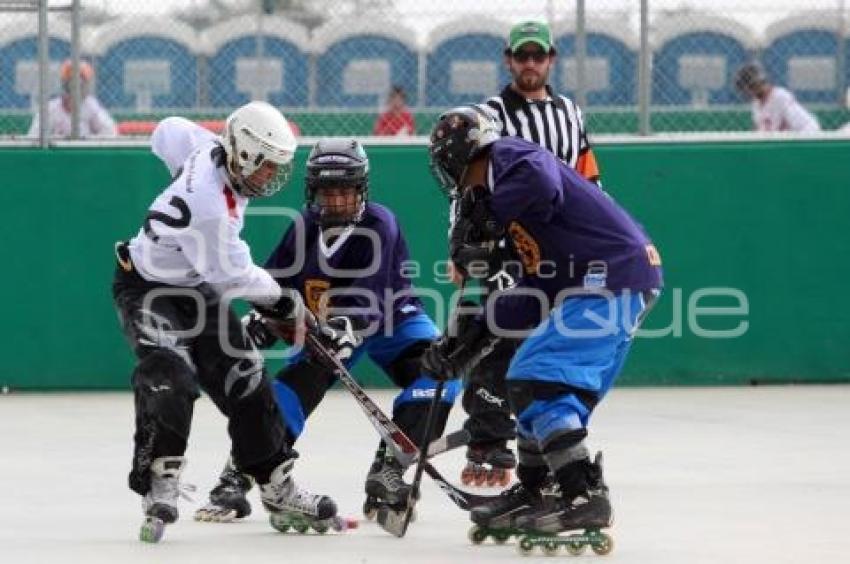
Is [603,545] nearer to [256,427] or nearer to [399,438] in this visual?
[399,438]

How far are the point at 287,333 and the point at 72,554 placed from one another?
4.53ft

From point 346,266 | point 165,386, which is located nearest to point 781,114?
point 346,266

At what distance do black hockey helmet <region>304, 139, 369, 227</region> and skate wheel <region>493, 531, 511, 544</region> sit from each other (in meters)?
1.57

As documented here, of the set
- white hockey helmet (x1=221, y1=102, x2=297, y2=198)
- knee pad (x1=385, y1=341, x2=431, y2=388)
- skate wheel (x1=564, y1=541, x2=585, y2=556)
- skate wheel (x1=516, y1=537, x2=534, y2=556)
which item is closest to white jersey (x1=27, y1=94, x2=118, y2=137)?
knee pad (x1=385, y1=341, x2=431, y2=388)

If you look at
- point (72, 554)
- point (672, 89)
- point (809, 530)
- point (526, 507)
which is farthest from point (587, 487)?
point (672, 89)

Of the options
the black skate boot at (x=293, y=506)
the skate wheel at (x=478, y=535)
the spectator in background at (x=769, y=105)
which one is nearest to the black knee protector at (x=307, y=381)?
the black skate boot at (x=293, y=506)

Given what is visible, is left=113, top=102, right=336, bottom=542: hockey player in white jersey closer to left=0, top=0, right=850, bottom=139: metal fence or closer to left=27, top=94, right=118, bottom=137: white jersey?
left=0, top=0, right=850, bottom=139: metal fence

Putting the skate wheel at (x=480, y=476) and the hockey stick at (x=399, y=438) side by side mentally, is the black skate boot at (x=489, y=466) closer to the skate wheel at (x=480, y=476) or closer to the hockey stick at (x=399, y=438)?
the skate wheel at (x=480, y=476)

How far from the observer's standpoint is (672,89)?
16.8 metres

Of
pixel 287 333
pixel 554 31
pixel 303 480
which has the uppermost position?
pixel 554 31

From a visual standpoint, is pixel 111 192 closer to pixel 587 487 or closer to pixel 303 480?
pixel 303 480

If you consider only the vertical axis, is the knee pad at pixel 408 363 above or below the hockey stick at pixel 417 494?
above

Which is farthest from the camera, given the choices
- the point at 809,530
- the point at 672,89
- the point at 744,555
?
the point at 672,89

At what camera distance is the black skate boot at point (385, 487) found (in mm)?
9086
